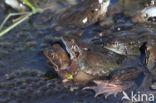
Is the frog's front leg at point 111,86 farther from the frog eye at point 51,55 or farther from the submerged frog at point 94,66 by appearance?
the frog eye at point 51,55

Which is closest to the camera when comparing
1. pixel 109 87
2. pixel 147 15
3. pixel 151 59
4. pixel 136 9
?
pixel 109 87

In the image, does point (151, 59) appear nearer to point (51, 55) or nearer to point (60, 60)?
point (60, 60)

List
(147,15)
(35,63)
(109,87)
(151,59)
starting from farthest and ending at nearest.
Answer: (147,15) < (35,63) < (151,59) < (109,87)

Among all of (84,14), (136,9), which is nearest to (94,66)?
(84,14)

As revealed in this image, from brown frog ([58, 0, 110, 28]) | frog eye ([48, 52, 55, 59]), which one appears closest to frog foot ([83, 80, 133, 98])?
frog eye ([48, 52, 55, 59])

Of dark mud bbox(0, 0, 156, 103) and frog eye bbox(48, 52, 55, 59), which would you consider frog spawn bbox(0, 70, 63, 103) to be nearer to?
dark mud bbox(0, 0, 156, 103)

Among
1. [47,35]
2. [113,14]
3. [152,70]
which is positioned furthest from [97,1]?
[152,70]
